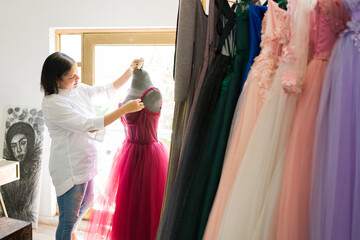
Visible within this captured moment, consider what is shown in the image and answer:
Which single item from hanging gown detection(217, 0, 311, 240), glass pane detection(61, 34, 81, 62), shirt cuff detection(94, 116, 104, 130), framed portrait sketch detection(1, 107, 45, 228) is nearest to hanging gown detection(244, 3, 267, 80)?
hanging gown detection(217, 0, 311, 240)

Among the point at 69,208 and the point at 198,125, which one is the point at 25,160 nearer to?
the point at 69,208

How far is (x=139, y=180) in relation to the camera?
4.79ft

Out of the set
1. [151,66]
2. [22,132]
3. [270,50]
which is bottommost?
[22,132]

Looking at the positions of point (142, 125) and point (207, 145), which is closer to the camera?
point (207, 145)

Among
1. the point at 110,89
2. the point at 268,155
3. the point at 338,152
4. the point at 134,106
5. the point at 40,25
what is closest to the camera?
the point at 338,152

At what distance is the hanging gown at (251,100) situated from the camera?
729 millimetres

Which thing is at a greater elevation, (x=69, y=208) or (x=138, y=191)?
(x=138, y=191)

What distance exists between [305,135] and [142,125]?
98 centimetres

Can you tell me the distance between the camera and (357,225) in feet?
1.74

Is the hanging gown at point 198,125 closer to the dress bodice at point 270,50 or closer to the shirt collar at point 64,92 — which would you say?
the dress bodice at point 270,50

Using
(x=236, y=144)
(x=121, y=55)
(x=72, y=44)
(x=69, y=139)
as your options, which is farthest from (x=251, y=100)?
(x=72, y=44)

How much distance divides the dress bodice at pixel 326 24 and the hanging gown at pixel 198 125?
280 mm

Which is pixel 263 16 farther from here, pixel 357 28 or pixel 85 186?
pixel 85 186

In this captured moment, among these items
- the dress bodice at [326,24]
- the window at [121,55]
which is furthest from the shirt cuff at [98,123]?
the dress bodice at [326,24]
